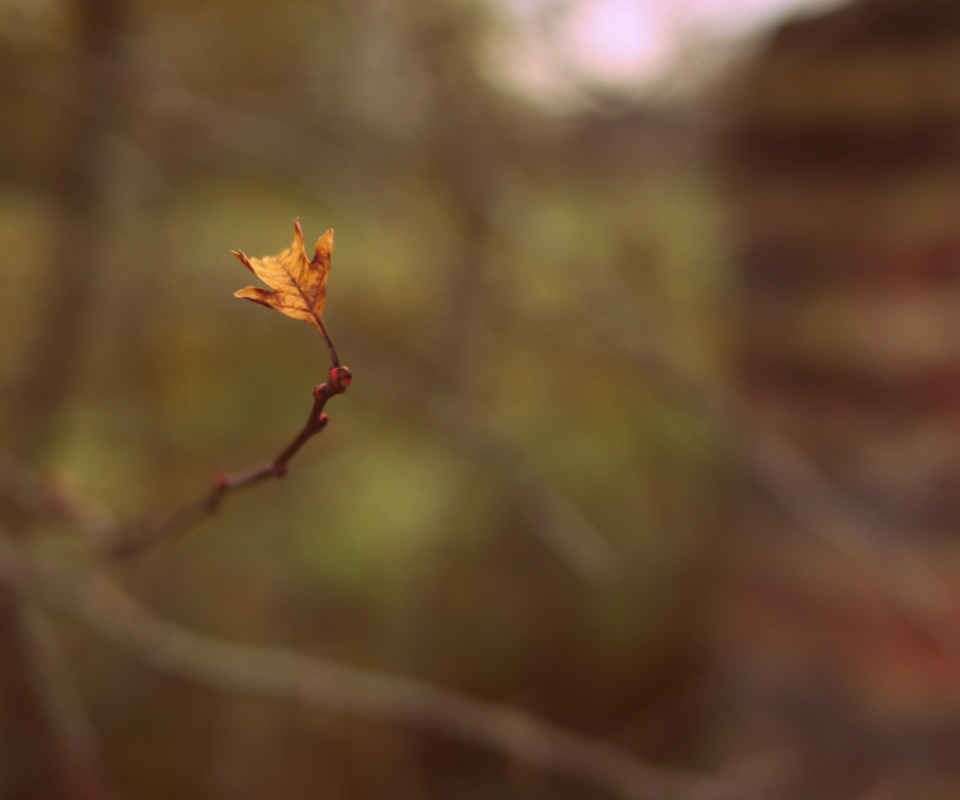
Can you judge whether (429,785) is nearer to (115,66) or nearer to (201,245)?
(201,245)

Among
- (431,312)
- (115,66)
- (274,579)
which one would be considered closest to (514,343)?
(431,312)

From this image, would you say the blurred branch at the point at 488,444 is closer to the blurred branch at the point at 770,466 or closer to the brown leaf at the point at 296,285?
the blurred branch at the point at 770,466

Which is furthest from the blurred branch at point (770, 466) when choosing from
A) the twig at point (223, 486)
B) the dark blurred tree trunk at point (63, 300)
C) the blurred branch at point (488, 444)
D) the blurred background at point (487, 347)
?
the dark blurred tree trunk at point (63, 300)

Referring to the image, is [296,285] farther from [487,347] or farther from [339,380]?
[487,347]

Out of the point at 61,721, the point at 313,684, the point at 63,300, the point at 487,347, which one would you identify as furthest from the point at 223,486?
the point at 487,347

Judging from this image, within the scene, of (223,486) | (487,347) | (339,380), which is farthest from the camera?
(487,347)
